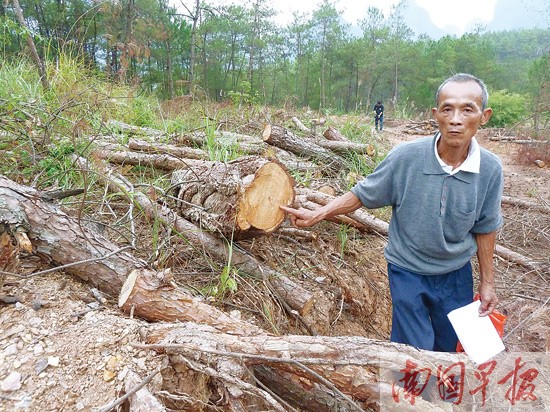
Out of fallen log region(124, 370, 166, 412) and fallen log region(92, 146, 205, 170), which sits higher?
fallen log region(92, 146, 205, 170)

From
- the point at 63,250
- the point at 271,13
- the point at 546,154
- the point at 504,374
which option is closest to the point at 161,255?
the point at 63,250

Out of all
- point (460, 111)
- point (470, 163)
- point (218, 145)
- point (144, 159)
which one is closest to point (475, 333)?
point (470, 163)

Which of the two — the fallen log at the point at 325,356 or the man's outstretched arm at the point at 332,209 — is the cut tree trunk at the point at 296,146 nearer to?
the man's outstretched arm at the point at 332,209

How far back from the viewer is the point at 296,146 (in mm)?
4172

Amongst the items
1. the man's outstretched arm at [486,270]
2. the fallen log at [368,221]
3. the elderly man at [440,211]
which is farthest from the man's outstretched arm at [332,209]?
the fallen log at [368,221]

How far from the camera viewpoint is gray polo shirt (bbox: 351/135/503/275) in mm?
1587

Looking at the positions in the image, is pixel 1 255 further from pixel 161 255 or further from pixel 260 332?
pixel 260 332

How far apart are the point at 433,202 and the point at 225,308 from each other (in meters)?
1.20

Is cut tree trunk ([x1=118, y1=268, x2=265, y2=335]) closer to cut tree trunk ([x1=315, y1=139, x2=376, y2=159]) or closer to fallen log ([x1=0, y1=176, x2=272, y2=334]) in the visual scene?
fallen log ([x1=0, y1=176, x2=272, y2=334])

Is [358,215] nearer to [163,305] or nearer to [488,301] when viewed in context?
[488,301]

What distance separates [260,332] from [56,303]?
869 millimetres

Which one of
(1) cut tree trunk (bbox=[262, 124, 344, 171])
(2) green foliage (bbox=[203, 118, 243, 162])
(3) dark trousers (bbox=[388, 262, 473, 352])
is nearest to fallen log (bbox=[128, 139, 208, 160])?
(2) green foliage (bbox=[203, 118, 243, 162])

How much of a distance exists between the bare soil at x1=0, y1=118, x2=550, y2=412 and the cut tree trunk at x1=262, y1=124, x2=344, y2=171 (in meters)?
1.39

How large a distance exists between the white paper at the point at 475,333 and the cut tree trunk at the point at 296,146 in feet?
8.29
